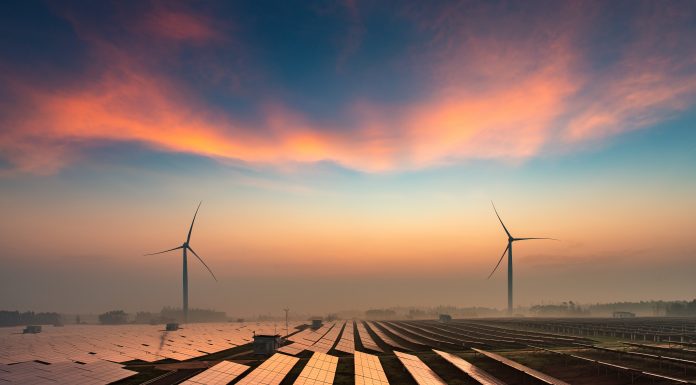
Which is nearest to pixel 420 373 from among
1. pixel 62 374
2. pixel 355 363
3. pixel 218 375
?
pixel 355 363

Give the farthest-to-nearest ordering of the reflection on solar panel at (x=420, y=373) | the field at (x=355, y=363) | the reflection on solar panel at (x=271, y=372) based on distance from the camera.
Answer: the reflection on solar panel at (x=420, y=373), the field at (x=355, y=363), the reflection on solar panel at (x=271, y=372)

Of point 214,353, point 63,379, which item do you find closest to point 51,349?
point 214,353

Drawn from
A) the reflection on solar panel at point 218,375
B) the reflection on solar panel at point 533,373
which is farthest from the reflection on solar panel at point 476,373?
the reflection on solar panel at point 218,375

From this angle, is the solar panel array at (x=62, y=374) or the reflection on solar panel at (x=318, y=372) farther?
the reflection on solar panel at (x=318, y=372)

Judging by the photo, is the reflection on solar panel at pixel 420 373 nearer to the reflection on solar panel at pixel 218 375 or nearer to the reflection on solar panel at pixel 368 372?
the reflection on solar panel at pixel 368 372

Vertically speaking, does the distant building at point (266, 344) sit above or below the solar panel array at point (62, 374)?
below
